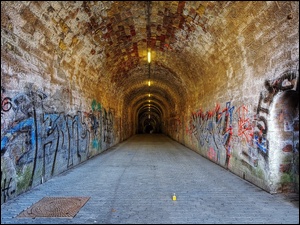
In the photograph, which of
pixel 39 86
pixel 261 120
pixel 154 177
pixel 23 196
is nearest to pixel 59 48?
pixel 39 86

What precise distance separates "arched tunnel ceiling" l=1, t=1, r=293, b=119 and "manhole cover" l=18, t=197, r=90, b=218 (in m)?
3.66

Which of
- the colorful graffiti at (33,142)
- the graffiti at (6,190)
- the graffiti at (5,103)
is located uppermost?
the graffiti at (5,103)

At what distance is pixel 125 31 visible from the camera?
8.90 metres

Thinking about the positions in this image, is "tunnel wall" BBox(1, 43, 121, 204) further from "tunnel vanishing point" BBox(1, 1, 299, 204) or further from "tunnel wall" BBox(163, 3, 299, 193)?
"tunnel wall" BBox(163, 3, 299, 193)

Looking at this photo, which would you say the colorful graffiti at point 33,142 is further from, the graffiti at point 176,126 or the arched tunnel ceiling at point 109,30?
the graffiti at point 176,126

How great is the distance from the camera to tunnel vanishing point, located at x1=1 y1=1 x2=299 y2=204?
17.0ft

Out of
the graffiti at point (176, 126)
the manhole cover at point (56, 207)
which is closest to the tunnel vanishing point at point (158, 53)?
the manhole cover at point (56, 207)

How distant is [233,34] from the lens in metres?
6.82

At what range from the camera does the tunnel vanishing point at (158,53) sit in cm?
520

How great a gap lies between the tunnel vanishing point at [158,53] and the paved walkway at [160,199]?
0.51 metres

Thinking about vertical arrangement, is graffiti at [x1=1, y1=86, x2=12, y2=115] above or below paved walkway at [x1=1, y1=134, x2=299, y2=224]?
above

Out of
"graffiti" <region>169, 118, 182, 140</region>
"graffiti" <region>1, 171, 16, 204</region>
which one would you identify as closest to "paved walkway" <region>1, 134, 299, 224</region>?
"graffiti" <region>1, 171, 16, 204</region>

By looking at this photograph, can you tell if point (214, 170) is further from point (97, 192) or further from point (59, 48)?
point (59, 48)

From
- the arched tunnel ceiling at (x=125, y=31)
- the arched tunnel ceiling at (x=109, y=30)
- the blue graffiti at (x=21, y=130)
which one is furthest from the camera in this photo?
the arched tunnel ceiling at (x=109, y=30)
